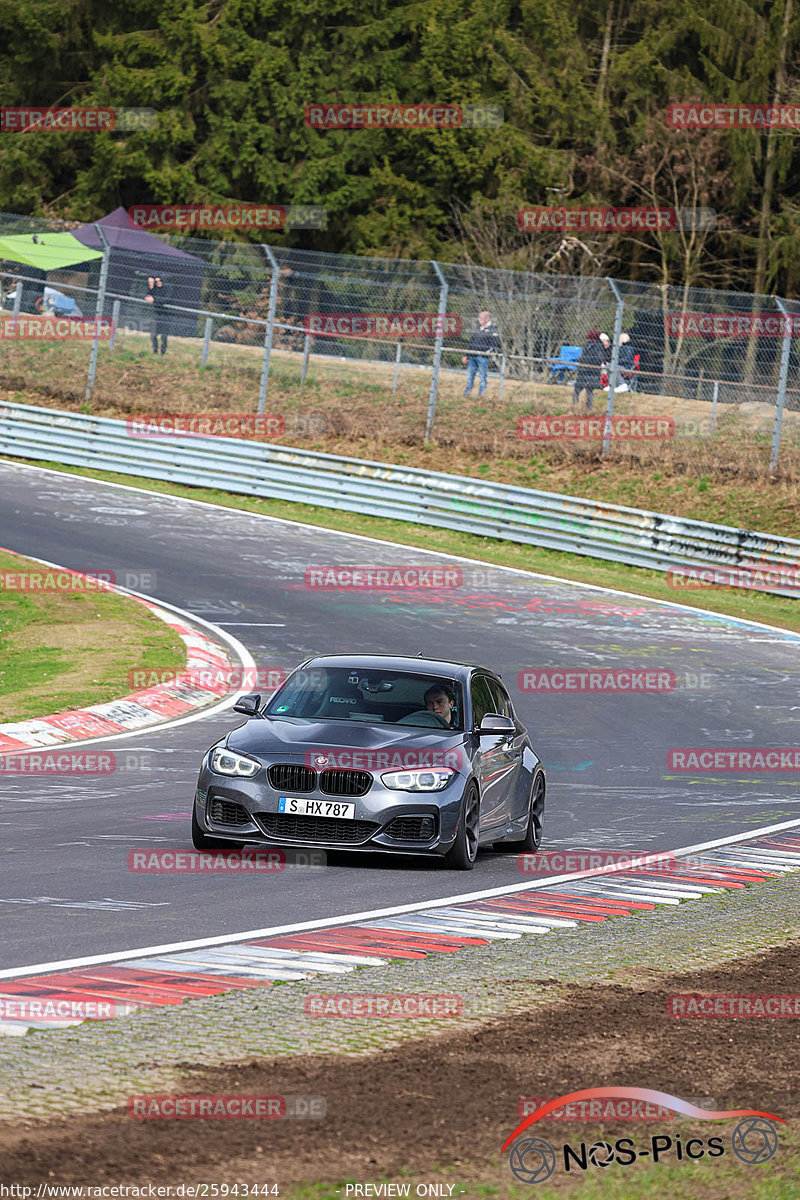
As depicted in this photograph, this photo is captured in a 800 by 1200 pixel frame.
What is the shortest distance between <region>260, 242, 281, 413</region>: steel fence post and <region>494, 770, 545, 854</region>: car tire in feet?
71.6

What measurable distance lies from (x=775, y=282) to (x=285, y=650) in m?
43.9

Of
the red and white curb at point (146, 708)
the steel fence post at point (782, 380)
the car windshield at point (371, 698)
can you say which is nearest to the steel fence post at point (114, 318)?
the steel fence post at point (782, 380)

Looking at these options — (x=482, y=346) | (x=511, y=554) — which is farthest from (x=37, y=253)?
(x=511, y=554)

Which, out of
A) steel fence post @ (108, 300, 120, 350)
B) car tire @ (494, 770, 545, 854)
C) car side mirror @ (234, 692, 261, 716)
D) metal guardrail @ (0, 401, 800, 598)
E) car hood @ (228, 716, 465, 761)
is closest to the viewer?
car hood @ (228, 716, 465, 761)

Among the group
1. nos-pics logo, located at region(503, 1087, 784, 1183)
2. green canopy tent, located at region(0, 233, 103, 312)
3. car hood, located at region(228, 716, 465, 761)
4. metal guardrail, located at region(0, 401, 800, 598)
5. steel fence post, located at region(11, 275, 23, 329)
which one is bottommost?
nos-pics logo, located at region(503, 1087, 784, 1183)

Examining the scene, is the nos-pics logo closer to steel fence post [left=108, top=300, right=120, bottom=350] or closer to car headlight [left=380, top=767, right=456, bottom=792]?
car headlight [left=380, top=767, right=456, bottom=792]

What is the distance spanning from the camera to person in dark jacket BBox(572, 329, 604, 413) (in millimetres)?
32688

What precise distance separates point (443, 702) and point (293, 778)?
1543 mm

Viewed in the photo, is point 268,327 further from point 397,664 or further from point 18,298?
point 397,664

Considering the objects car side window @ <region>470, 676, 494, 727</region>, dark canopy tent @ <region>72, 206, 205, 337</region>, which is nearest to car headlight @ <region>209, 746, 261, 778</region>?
car side window @ <region>470, 676, 494, 727</region>

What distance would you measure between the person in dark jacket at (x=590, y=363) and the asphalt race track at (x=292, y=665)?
21.2ft

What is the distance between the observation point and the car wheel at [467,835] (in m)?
10.9

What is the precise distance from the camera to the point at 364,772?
10.7m

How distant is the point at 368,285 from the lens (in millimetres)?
34094
